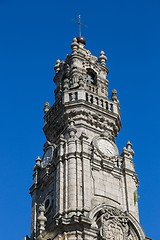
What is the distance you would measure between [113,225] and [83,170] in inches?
164

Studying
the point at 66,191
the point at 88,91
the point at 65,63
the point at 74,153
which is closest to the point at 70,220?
the point at 66,191

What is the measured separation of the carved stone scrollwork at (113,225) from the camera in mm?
38594

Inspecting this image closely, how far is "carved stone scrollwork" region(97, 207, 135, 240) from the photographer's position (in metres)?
38.6

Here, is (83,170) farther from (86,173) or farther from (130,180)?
(130,180)

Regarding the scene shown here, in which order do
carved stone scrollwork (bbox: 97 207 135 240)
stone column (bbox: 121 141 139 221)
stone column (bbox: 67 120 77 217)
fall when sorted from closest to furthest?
carved stone scrollwork (bbox: 97 207 135 240), stone column (bbox: 67 120 77 217), stone column (bbox: 121 141 139 221)

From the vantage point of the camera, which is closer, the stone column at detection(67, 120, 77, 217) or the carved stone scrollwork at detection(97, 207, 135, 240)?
the carved stone scrollwork at detection(97, 207, 135, 240)

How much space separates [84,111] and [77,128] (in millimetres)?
1523

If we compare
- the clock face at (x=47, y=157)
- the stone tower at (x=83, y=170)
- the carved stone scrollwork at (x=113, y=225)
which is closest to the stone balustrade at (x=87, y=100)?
the stone tower at (x=83, y=170)

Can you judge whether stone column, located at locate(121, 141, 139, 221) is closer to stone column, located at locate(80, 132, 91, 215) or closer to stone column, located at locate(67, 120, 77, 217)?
stone column, located at locate(80, 132, 91, 215)

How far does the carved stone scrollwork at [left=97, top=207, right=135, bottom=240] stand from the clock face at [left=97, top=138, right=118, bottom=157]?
510cm

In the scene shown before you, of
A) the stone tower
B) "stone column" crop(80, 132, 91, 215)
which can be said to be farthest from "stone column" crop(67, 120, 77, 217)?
"stone column" crop(80, 132, 91, 215)

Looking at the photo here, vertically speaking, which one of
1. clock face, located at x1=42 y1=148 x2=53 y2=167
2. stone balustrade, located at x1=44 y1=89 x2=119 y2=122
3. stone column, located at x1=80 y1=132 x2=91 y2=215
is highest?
stone balustrade, located at x1=44 y1=89 x2=119 y2=122

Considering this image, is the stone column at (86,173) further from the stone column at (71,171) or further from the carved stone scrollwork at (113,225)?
the carved stone scrollwork at (113,225)

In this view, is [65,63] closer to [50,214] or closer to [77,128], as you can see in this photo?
[77,128]
